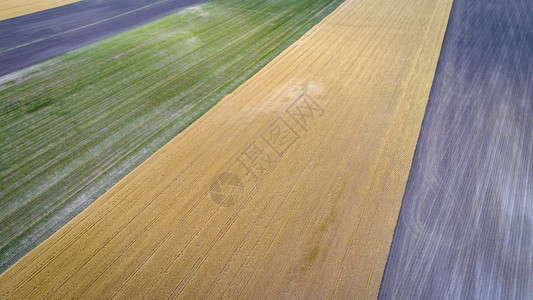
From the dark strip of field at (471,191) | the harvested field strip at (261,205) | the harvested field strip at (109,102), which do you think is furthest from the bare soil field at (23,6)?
the dark strip of field at (471,191)

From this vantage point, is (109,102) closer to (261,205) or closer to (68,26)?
(261,205)

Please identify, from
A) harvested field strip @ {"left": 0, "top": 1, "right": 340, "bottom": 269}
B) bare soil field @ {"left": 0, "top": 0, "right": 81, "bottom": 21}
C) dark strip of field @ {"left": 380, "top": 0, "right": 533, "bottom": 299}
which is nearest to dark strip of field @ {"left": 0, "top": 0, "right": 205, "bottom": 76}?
bare soil field @ {"left": 0, "top": 0, "right": 81, "bottom": 21}

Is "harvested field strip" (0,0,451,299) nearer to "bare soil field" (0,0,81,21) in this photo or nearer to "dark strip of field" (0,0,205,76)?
"dark strip of field" (0,0,205,76)

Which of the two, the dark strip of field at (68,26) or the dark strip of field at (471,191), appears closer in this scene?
the dark strip of field at (471,191)

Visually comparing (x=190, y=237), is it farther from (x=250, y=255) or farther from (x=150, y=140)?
(x=150, y=140)

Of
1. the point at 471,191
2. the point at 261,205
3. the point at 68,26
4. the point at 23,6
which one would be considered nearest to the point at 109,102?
the point at 261,205

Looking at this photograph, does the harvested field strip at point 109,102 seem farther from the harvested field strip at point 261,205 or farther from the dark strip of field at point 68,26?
the dark strip of field at point 68,26
